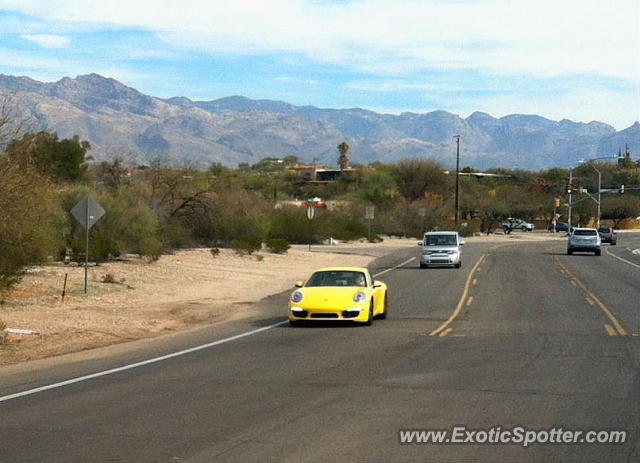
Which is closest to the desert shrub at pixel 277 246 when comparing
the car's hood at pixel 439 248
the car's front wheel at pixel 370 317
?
the car's hood at pixel 439 248

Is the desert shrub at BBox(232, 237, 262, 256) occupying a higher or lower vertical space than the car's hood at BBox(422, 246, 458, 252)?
lower

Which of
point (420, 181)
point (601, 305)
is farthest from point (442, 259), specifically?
point (420, 181)

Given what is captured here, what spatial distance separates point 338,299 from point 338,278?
4.16ft

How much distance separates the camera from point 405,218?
10544 cm

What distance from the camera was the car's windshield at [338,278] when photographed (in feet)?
77.4

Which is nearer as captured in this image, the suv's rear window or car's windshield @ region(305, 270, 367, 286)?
car's windshield @ region(305, 270, 367, 286)

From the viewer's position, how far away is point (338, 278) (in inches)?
937

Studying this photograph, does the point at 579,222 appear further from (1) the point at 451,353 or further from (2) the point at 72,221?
(1) the point at 451,353

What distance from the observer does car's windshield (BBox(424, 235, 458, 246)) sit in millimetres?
49000

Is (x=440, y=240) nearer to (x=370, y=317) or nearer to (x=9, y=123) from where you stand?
(x=9, y=123)

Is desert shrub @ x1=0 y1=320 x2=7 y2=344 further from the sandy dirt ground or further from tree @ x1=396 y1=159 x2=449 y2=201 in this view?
tree @ x1=396 y1=159 x2=449 y2=201

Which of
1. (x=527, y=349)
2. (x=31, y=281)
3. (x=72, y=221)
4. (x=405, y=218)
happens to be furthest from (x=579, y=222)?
(x=527, y=349)

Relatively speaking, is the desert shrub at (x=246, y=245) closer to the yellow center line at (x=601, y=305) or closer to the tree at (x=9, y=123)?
the yellow center line at (x=601, y=305)

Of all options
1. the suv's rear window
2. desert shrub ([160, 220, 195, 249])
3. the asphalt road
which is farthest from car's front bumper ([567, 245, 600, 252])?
the asphalt road
